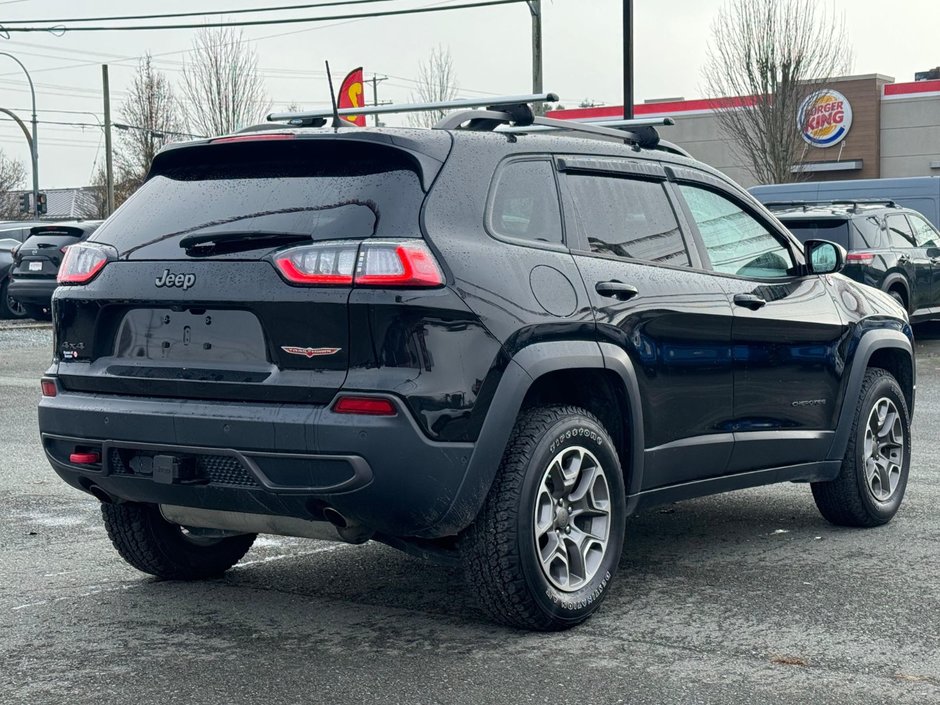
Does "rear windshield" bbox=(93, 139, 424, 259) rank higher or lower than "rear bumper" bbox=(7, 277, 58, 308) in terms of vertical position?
higher

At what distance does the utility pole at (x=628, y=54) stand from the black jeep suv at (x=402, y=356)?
19.9 meters

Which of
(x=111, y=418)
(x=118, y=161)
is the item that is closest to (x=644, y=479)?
(x=111, y=418)

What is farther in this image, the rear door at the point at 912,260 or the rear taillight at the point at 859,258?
the rear door at the point at 912,260

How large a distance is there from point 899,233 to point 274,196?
1367 centimetres

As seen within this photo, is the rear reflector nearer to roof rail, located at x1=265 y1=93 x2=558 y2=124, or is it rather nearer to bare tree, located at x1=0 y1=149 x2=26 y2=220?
roof rail, located at x1=265 y1=93 x2=558 y2=124

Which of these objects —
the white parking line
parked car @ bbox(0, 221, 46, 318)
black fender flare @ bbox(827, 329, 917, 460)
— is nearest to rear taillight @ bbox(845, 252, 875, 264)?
black fender flare @ bbox(827, 329, 917, 460)

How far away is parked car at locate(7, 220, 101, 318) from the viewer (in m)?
20.8

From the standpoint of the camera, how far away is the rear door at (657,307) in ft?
16.8

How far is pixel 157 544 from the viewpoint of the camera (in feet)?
17.8

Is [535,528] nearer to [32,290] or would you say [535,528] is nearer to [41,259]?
[41,259]

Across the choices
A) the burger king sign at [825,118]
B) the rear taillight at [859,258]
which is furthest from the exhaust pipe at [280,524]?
the burger king sign at [825,118]

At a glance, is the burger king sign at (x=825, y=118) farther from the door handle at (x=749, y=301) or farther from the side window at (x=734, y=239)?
the door handle at (x=749, y=301)

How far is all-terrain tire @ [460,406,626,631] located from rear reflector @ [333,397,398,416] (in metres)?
0.52

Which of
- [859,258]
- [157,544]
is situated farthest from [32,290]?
[157,544]
